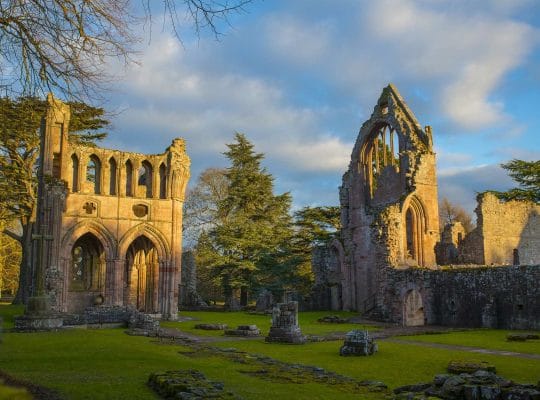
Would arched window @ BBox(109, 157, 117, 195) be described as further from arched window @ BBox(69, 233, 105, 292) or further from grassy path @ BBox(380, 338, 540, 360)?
grassy path @ BBox(380, 338, 540, 360)

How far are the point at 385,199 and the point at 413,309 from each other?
1076 cm

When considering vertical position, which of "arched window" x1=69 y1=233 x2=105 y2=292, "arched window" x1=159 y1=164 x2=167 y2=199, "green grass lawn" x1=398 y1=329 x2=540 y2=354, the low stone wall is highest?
"arched window" x1=159 y1=164 x2=167 y2=199

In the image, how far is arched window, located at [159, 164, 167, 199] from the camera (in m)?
31.8

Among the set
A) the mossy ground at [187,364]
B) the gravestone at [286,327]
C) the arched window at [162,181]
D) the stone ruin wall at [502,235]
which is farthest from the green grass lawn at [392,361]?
the stone ruin wall at [502,235]

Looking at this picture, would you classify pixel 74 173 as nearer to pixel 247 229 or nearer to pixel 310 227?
pixel 247 229

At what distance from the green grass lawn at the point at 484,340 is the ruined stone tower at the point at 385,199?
9481 millimetres

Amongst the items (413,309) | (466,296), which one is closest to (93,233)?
(413,309)

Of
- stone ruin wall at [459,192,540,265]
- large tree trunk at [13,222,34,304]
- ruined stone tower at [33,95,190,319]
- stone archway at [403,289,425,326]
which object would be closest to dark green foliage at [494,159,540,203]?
stone ruin wall at [459,192,540,265]

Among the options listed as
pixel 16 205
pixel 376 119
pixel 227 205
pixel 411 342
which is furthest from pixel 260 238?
pixel 411 342

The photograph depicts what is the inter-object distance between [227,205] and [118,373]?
106 feet

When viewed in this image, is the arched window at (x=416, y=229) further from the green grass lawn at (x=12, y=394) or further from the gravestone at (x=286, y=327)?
the green grass lawn at (x=12, y=394)

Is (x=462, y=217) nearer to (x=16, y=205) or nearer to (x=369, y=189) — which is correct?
(x=369, y=189)

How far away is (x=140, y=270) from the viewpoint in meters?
34.5

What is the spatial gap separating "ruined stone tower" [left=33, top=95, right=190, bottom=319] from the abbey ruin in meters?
11.1
